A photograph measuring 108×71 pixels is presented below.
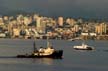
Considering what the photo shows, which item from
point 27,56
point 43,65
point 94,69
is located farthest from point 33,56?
point 94,69

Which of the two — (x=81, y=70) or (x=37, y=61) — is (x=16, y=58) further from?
(x=81, y=70)

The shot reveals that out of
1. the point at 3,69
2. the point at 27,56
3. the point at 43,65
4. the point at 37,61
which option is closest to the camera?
the point at 3,69

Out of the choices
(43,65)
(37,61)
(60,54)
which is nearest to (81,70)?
(43,65)

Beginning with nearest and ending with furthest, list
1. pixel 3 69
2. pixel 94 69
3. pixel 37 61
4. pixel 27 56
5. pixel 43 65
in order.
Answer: pixel 3 69
pixel 94 69
pixel 43 65
pixel 37 61
pixel 27 56

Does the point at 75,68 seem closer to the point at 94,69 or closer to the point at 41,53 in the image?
the point at 94,69

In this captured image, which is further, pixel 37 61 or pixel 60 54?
pixel 60 54

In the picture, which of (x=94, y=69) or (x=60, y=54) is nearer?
(x=94, y=69)

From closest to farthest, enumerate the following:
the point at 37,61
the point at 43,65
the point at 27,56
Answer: the point at 43,65
the point at 37,61
the point at 27,56

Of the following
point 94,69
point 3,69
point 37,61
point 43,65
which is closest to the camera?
point 3,69

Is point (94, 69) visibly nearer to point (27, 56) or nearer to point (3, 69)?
point (3, 69)
